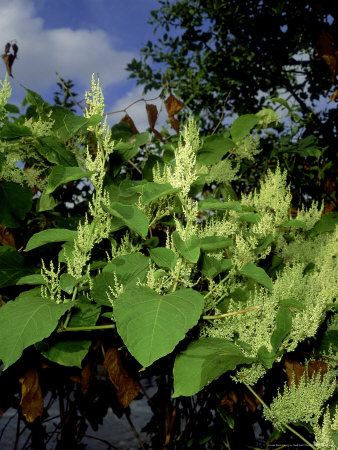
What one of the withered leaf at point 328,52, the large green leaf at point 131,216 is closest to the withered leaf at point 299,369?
the large green leaf at point 131,216

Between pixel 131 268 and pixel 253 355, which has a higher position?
pixel 131 268

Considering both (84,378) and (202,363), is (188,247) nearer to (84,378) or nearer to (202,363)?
(202,363)

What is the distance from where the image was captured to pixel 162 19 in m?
3.52

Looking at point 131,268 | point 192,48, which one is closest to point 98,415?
point 131,268

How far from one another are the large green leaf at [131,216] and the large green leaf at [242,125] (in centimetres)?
75

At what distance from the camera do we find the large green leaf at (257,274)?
1.15 meters

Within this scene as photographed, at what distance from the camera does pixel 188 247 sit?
3.38 feet

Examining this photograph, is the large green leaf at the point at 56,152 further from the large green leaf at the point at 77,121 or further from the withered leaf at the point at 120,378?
the withered leaf at the point at 120,378

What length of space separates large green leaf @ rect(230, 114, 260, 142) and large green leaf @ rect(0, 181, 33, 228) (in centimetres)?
78

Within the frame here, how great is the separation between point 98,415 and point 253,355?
1.58 metres

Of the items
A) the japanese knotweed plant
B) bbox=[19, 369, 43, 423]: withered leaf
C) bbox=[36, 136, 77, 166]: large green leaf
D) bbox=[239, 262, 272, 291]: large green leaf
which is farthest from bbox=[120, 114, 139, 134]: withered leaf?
bbox=[19, 369, 43, 423]: withered leaf

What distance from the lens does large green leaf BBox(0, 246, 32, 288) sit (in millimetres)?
1320

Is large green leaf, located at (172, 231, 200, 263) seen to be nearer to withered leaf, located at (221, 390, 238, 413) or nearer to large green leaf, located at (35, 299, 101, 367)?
large green leaf, located at (35, 299, 101, 367)

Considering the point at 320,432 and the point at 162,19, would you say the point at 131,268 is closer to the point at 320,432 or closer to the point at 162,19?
the point at 320,432
